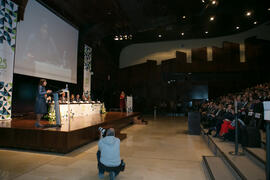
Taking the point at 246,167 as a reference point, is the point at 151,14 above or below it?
above

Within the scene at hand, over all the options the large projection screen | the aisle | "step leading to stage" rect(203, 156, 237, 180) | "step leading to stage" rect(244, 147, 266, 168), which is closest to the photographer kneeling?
the aisle

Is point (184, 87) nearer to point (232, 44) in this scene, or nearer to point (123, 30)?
point (232, 44)

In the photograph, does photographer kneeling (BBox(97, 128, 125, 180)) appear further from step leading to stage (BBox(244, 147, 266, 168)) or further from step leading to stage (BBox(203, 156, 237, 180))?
step leading to stage (BBox(244, 147, 266, 168))

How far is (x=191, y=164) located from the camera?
10.7 feet

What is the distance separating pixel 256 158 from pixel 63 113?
17.6 ft

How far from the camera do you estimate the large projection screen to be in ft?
20.1

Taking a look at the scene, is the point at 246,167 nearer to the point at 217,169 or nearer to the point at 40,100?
the point at 217,169

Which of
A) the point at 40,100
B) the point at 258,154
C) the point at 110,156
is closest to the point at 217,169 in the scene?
the point at 258,154

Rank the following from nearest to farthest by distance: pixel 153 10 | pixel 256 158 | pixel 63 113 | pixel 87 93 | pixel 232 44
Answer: pixel 256 158
pixel 63 113
pixel 153 10
pixel 87 93
pixel 232 44

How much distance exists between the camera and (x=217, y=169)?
2.82 metres

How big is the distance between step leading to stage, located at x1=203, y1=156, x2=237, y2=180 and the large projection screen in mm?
6285

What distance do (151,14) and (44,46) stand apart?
5.38 m

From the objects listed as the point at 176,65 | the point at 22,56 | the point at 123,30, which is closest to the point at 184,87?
the point at 176,65

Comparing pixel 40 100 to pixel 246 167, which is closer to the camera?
pixel 246 167
